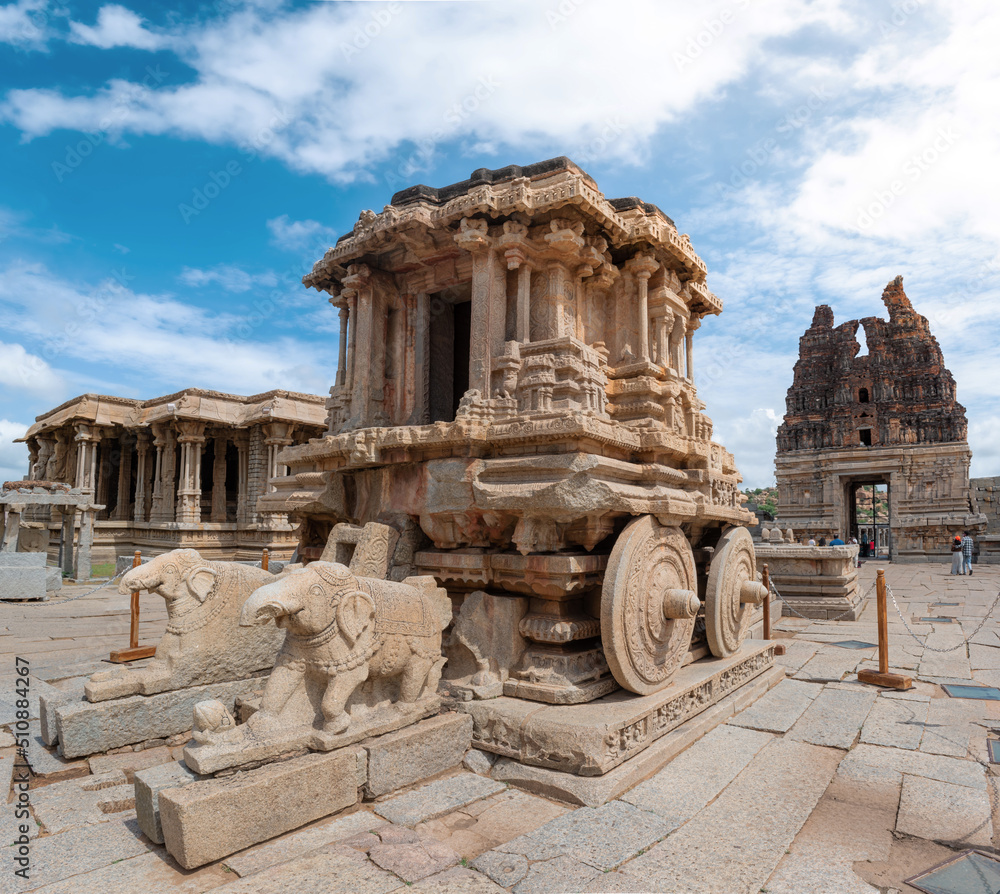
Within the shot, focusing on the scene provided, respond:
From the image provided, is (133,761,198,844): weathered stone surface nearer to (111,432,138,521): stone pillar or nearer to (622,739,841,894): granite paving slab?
(622,739,841,894): granite paving slab

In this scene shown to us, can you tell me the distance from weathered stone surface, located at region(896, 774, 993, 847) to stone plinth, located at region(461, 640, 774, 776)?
1.36 m

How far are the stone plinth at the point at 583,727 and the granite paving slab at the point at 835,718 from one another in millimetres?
857

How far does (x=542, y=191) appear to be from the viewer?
17.3 ft

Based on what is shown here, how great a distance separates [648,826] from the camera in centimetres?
318

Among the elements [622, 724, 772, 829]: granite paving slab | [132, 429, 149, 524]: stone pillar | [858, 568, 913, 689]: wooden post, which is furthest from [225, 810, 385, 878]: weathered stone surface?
[132, 429, 149, 524]: stone pillar

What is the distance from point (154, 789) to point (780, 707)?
466 centimetres

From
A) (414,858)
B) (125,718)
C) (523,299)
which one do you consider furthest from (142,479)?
(414,858)

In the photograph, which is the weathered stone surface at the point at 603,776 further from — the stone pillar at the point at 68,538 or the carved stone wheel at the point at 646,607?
the stone pillar at the point at 68,538

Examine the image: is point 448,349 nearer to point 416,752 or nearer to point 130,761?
point 416,752

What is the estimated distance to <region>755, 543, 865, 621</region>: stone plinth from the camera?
10555 mm

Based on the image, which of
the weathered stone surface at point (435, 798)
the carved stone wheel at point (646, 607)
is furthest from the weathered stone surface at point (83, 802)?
the carved stone wheel at point (646, 607)

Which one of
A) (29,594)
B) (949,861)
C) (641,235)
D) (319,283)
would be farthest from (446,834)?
(29,594)

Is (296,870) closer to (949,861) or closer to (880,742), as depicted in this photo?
(949,861)

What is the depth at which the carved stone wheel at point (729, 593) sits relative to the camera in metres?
5.43
